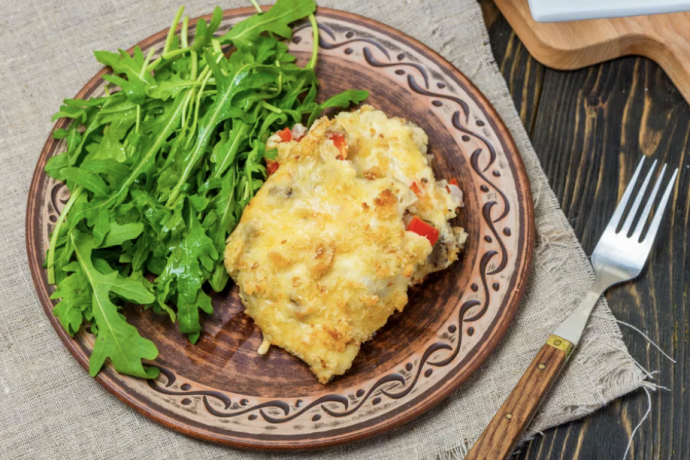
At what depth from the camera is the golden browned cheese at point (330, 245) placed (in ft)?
10.1

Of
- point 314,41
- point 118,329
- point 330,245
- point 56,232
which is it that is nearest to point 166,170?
point 56,232

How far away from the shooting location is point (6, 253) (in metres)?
3.68

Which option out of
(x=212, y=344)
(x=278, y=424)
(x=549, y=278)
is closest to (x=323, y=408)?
(x=278, y=424)

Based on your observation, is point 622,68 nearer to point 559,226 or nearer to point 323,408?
point 559,226

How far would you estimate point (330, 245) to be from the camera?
3.09 meters

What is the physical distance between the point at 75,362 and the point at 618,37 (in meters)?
3.59

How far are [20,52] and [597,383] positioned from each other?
380 cm

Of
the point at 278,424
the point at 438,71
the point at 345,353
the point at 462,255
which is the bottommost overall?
the point at 278,424

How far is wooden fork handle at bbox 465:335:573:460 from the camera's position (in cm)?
320

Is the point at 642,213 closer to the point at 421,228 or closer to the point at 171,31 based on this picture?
the point at 421,228

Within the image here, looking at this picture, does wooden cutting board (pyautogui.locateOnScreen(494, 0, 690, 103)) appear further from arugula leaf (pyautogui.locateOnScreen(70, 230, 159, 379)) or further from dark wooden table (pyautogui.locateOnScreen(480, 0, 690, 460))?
arugula leaf (pyautogui.locateOnScreen(70, 230, 159, 379))

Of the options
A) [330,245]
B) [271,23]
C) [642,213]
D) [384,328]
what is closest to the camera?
[330,245]

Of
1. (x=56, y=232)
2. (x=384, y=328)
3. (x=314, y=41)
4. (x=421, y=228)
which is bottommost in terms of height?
(x=56, y=232)

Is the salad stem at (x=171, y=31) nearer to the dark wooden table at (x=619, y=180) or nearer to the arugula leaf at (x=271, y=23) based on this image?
the arugula leaf at (x=271, y=23)
